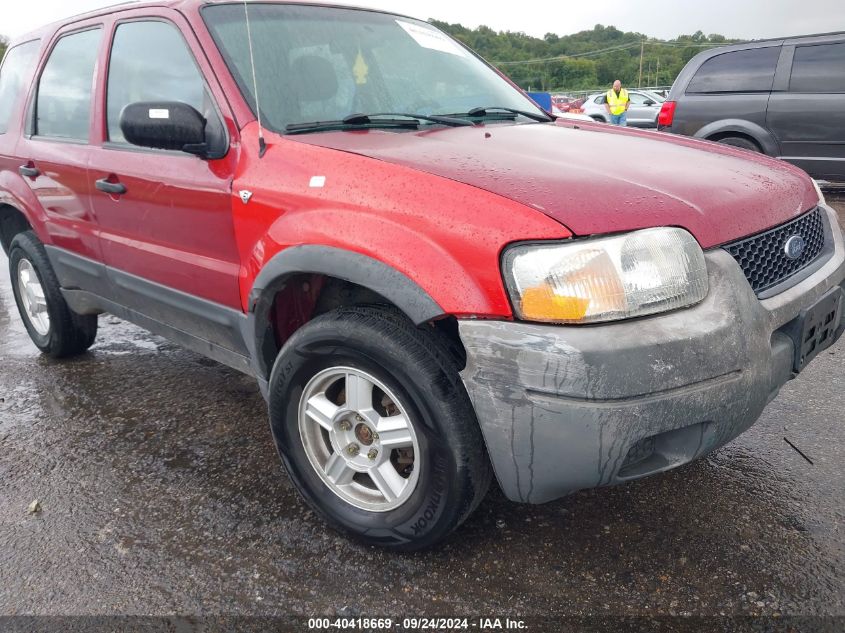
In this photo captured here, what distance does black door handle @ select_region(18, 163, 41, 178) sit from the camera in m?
3.42

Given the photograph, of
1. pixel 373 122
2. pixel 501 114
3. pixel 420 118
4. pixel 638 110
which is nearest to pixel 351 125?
pixel 373 122

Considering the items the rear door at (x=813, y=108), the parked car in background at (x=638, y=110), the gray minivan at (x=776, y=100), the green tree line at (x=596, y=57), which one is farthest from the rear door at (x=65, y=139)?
the green tree line at (x=596, y=57)

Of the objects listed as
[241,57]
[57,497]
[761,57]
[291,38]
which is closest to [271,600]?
[57,497]

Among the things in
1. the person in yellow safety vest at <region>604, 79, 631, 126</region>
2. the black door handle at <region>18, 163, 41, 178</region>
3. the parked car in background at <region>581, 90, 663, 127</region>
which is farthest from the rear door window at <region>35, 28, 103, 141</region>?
the parked car in background at <region>581, 90, 663, 127</region>

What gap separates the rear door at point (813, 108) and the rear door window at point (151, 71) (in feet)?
21.8

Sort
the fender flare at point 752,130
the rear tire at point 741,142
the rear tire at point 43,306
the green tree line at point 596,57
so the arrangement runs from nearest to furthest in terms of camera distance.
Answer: the rear tire at point 43,306 < the fender flare at point 752,130 < the rear tire at point 741,142 < the green tree line at point 596,57

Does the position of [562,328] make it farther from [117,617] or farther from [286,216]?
[117,617]

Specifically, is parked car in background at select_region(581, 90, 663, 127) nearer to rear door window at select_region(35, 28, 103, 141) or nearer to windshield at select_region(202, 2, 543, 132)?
windshield at select_region(202, 2, 543, 132)

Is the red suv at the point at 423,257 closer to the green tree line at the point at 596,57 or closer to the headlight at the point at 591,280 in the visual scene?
the headlight at the point at 591,280

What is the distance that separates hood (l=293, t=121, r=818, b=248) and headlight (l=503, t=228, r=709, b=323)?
54mm

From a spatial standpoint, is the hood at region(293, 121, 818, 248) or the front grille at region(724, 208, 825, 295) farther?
the front grille at region(724, 208, 825, 295)

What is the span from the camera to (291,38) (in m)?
2.55

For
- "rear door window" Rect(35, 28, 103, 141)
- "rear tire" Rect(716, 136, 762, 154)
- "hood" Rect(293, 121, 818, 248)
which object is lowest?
"rear tire" Rect(716, 136, 762, 154)

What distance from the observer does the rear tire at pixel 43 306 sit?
3678 millimetres
